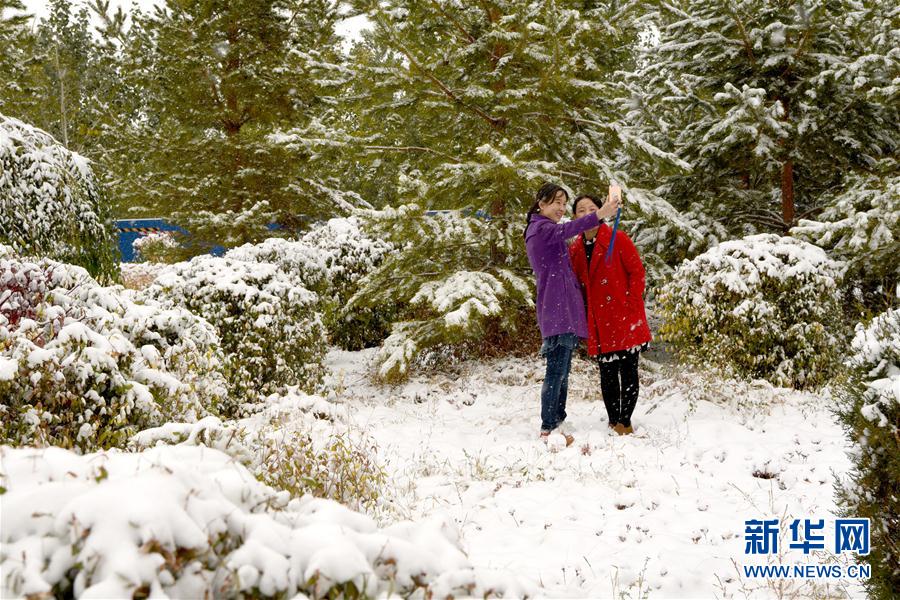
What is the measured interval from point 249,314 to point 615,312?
3.32 m

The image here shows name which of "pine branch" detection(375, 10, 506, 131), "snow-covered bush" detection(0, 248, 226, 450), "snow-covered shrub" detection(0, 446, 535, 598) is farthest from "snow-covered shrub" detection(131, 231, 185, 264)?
"snow-covered shrub" detection(0, 446, 535, 598)

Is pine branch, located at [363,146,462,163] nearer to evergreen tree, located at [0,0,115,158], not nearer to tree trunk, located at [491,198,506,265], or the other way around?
tree trunk, located at [491,198,506,265]

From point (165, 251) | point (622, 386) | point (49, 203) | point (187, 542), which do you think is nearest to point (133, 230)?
point (165, 251)

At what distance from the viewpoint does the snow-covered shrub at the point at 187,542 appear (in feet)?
4.23

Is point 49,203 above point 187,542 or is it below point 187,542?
above

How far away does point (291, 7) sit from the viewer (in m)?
13.7

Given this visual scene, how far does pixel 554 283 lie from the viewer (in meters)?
5.20

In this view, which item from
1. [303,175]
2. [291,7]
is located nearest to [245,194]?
[303,175]

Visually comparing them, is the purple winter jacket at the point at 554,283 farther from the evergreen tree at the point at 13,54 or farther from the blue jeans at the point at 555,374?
the evergreen tree at the point at 13,54

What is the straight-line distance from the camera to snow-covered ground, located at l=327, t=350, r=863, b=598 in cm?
331

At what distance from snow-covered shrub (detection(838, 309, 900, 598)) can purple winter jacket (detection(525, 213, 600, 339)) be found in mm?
2420

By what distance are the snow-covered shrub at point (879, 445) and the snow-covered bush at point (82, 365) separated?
3229 mm

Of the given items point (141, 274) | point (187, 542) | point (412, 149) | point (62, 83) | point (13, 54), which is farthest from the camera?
point (62, 83)

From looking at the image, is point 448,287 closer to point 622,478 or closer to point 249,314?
point 249,314
